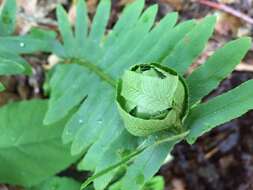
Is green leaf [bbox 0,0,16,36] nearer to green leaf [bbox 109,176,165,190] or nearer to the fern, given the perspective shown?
the fern

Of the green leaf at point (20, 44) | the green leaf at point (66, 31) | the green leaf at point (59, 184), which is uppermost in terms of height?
the green leaf at point (20, 44)

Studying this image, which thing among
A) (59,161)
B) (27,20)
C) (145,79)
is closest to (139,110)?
(145,79)

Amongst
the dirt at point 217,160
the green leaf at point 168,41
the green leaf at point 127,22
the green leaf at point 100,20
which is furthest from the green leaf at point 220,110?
the dirt at point 217,160

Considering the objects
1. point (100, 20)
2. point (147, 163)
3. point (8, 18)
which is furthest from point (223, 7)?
point (147, 163)

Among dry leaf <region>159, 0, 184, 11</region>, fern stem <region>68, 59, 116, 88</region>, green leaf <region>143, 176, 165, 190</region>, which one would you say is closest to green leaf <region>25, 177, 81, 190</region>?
green leaf <region>143, 176, 165, 190</region>

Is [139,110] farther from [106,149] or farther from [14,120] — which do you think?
[14,120]

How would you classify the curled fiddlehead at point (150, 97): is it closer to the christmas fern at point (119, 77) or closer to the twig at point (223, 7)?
the christmas fern at point (119, 77)
